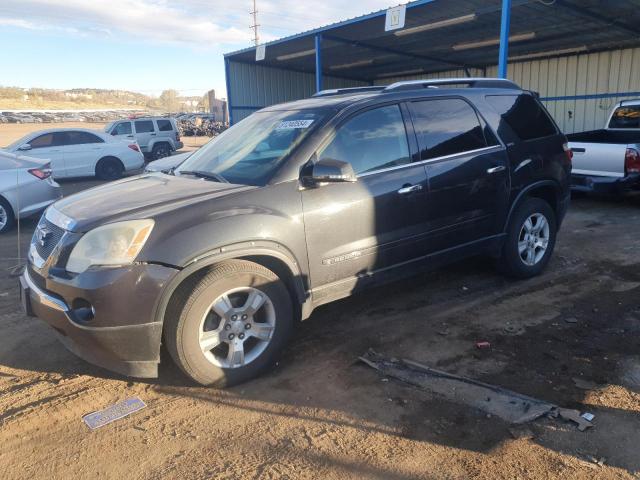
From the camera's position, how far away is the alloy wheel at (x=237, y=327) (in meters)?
3.29

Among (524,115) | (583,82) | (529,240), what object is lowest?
(529,240)

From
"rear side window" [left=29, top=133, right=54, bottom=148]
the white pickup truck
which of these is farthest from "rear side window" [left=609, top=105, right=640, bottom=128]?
"rear side window" [left=29, top=133, right=54, bottom=148]

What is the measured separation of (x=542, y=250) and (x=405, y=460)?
3.45 meters

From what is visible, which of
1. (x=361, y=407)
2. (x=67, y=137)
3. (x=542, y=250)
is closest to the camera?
(x=361, y=407)

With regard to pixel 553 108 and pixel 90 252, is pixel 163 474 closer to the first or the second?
pixel 90 252

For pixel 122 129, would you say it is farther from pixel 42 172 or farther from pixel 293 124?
pixel 293 124

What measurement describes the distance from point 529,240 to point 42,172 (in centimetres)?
743

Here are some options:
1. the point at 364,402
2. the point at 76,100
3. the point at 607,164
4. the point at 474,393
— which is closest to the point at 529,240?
the point at 474,393

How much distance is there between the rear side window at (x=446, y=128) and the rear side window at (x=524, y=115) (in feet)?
1.21

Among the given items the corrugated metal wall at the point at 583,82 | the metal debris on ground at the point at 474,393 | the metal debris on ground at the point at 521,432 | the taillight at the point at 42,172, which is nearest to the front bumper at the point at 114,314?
the metal debris on ground at the point at 474,393

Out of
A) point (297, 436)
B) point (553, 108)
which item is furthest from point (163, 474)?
point (553, 108)

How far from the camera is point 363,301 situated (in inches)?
190

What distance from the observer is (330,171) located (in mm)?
3471

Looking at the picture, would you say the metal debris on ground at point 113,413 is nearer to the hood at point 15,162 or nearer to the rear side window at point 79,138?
the hood at point 15,162
